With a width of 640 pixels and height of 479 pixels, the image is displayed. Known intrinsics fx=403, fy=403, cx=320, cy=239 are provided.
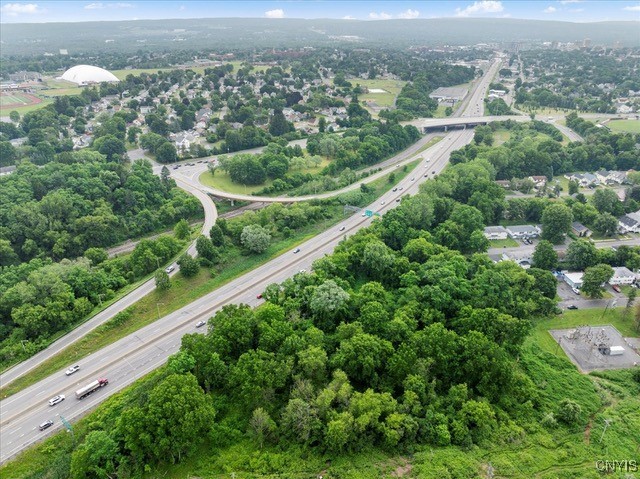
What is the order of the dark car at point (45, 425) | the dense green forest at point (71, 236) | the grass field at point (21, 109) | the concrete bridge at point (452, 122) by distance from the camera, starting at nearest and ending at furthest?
the dark car at point (45, 425), the dense green forest at point (71, 236), the grass field at point (21, 109), the concrete bridge at point (452, 122)

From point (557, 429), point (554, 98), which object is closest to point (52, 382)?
point (557, 429)

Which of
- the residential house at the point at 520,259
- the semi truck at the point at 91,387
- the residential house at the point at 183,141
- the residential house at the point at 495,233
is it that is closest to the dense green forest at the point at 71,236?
the semi truck at the point at 91,387

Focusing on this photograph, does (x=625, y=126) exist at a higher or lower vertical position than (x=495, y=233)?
higher

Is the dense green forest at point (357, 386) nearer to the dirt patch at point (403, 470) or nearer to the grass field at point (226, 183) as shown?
the dirt patch at point (403, 470)

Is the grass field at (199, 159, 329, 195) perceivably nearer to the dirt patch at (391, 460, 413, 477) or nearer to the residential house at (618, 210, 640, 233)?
the residential house at (618, 210, 640, 233)

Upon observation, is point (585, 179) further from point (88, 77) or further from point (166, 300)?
point (88, 77)

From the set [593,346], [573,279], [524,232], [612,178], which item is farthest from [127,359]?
[612,178]
